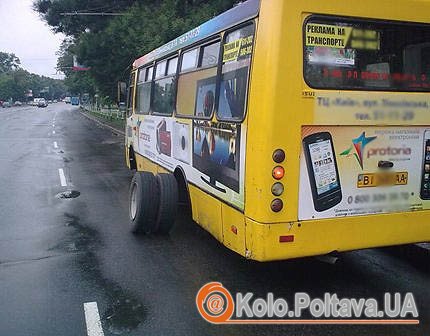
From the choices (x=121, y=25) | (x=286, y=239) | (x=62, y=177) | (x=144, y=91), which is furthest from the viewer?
(x=121, y=25)

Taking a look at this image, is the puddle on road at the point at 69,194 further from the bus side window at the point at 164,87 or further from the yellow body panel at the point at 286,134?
the yellow body panel at the point at 286,134

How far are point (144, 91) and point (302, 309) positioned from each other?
19.9 ft

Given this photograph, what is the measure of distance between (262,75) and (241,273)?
2.39 meters

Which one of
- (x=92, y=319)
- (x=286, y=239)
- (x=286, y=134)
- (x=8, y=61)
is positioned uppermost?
(x=8, y=61)

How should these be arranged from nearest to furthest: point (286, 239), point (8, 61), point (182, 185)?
1. point (286, 239)
2. point (182, 185)
3. point (8, 61)

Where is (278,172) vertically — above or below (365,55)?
below

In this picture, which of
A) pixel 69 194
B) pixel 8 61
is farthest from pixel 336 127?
pixel 8 61

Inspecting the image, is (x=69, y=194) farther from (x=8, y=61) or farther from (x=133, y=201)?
(x=8, y=61)

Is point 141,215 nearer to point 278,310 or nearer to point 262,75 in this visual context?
point 278,310

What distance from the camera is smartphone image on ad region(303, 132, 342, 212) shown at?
160 inches

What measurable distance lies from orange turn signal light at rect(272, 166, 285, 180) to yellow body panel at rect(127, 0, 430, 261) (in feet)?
0.11

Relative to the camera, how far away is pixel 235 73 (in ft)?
14.8

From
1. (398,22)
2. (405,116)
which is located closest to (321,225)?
(405,116)

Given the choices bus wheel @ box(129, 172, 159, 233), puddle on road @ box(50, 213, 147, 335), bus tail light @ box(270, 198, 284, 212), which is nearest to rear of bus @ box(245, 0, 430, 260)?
bus tail light @ box(270, 198, 284, 212)
